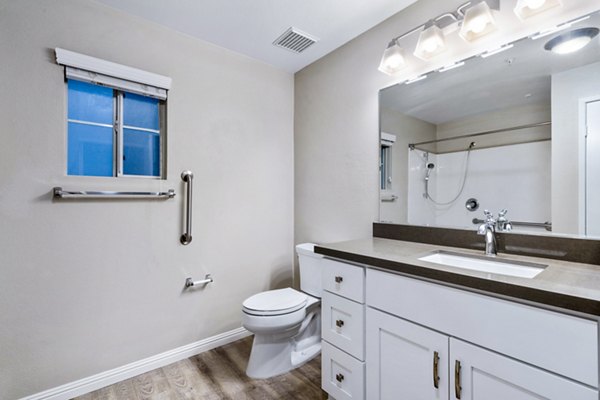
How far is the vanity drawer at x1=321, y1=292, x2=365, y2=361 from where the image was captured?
4.33ft

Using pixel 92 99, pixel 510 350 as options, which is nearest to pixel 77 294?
pixel 92 99

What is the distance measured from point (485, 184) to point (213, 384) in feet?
6.48

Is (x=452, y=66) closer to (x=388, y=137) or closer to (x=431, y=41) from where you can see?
(x=431, y=41)

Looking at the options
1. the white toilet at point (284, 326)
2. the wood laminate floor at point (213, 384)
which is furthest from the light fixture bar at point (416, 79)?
the wood laminate floor at point (213, 384)

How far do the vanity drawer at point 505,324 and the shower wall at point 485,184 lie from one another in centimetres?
67

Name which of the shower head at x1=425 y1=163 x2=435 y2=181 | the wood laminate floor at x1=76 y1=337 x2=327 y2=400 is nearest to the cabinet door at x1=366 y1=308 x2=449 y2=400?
the wood laminate floor at x1=76 y1=337 x2=327 y2=400

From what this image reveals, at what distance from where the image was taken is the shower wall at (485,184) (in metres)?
1.32

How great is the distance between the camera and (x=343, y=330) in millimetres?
1408

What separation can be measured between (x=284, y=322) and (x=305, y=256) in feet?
1.82

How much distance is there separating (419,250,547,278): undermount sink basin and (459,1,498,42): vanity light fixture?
3.65 ft

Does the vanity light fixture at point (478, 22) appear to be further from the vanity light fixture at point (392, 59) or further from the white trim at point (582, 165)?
the white trim at point (582, 165)

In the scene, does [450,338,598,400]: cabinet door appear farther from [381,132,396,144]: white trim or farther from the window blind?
the window blind

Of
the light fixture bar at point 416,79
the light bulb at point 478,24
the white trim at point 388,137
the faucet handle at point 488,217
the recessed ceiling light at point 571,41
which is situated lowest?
the faucet handle at point 488,217

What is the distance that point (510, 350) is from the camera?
33.6 inches
